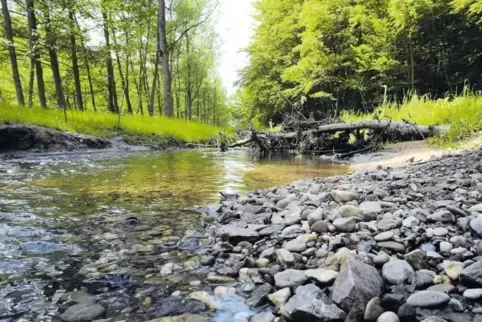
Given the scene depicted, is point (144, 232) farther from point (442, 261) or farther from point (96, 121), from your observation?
point (96, 121)

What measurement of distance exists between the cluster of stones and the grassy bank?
11.6 ft

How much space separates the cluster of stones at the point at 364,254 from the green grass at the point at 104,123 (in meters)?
8.59

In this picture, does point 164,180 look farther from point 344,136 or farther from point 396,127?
point 344,136

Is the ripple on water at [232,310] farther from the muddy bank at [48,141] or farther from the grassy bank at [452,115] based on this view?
the muddy bank at [48,141]

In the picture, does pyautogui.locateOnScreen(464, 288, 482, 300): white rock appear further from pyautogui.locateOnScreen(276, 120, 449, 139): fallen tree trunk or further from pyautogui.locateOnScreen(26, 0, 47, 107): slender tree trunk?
pyautogui.locateOnScreen(26, 0, 47, 107): slender tree trunk

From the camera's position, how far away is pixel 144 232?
3.02 metres

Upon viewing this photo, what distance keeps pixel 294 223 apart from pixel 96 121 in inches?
442

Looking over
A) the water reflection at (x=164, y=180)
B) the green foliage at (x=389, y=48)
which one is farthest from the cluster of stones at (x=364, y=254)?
the green foliage at (x=389, y=48)

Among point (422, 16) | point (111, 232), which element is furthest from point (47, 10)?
point (422, 16)

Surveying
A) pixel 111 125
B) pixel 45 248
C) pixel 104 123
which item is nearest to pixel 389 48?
pixel 111 125

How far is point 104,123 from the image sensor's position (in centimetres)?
1262

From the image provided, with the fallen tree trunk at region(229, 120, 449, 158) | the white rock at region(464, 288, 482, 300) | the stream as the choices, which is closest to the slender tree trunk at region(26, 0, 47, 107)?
the fallen tree trunk at region(229, 120, 449, 158)

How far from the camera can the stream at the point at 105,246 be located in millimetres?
1820

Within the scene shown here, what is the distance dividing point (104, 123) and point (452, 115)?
10.7 metres
